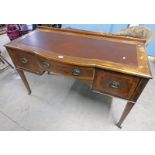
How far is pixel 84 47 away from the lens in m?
1.15

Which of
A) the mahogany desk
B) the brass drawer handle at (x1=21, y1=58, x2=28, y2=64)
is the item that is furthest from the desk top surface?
the brass drawer handle at (x1=21, y1=58, x2=28, y2=64)

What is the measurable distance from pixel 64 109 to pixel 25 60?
72 centimetres

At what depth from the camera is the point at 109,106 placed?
1551 mm

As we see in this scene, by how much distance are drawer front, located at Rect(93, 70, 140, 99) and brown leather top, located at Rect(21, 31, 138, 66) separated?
0.12 m

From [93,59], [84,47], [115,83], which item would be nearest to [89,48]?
[84,47]

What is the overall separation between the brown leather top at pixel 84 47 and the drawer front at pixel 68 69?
101 mm

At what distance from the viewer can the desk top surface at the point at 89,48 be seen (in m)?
0.92

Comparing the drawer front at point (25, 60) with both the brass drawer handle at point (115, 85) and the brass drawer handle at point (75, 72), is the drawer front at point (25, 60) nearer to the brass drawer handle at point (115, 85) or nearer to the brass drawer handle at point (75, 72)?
the brass drawer handle at point (75, 72)

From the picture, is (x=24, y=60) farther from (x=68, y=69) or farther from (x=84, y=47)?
(x=84, y=47)

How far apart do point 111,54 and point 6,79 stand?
1.65 metres
